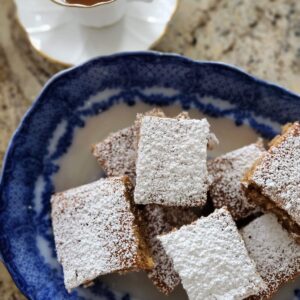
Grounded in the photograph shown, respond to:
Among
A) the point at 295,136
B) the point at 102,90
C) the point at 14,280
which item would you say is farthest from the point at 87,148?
the point at 295,136

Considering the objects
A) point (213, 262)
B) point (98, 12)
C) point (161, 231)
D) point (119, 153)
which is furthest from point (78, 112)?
point (213, 262)

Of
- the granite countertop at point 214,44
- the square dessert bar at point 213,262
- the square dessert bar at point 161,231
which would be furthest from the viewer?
the granite countertop at point 214,44

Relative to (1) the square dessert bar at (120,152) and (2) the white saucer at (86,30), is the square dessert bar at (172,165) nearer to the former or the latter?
(1) the square dessert bar at (120,152)

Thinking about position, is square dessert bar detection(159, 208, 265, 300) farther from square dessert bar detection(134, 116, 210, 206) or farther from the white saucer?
the white saucer

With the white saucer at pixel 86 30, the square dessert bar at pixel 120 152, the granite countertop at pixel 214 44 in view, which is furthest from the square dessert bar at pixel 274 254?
the white saucer at pixel 86 30

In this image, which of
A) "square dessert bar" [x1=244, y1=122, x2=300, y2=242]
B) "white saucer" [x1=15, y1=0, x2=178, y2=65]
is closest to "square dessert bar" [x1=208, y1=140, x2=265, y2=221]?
"square dessert bar" [x1=244, y1=122, x2=300, y2=242]

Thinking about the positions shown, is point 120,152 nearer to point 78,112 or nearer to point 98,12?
point 78,112
